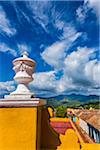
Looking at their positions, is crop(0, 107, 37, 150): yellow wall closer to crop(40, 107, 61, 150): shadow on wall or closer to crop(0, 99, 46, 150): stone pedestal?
crop(0, 99, 46, 150): stone pedestal

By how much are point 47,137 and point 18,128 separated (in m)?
0.44

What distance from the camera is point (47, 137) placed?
198 cm

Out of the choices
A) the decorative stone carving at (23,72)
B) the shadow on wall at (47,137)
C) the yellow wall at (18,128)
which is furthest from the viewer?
the shadow on wall at (47,137)

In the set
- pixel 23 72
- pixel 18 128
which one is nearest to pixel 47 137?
pixel 18 128

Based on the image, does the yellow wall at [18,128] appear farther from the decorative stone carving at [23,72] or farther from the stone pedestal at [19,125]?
the decorative stone carving at [23,72]

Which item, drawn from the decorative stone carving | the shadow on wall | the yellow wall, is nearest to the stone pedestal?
the yellow wall

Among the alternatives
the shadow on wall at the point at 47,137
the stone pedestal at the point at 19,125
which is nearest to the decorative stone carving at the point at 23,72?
the stone pedestal at the point at 19,125

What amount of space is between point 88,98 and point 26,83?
2259cm

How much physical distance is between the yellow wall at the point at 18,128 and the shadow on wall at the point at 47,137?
0.34m

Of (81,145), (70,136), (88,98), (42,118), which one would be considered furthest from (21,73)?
(88,98)

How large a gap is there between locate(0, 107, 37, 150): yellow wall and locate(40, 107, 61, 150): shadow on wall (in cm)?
34

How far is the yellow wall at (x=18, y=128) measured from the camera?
1597mm

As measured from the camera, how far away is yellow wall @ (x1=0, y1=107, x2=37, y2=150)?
5.24ft

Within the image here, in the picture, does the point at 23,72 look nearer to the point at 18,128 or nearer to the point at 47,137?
the point at 18,128
